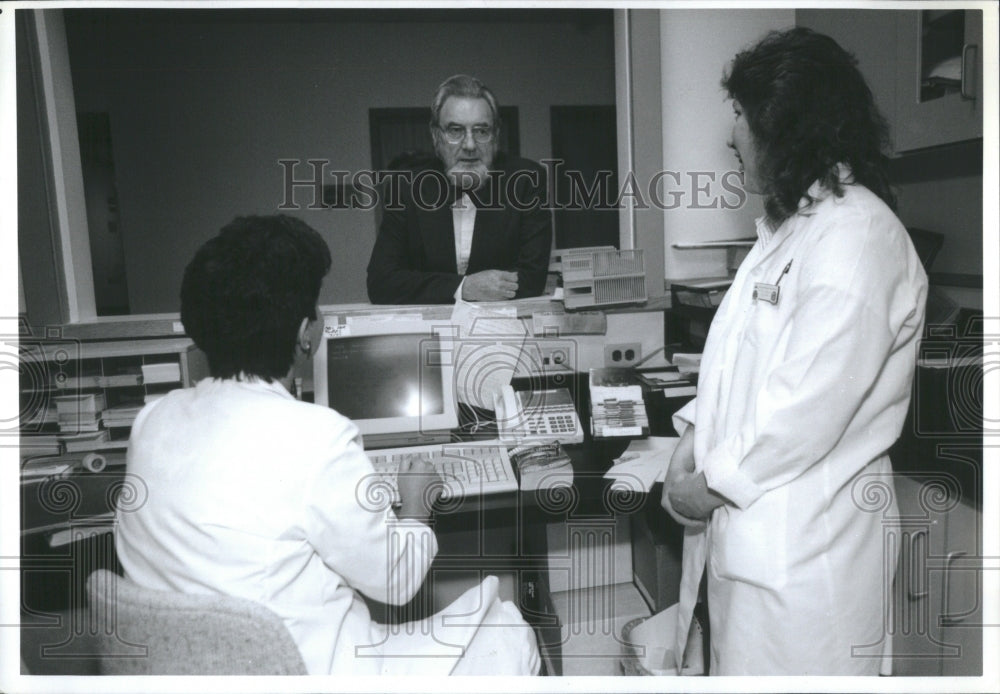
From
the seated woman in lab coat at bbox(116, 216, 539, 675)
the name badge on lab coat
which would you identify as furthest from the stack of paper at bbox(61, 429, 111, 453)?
the name badge on lab coat

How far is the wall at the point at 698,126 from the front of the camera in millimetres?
1776

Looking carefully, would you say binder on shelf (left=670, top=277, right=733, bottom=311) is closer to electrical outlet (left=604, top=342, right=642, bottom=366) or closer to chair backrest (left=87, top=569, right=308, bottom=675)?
electrical outlet (left=604, top=342, right=642, bottom=366)

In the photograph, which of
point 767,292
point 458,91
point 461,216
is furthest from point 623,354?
point 458,91

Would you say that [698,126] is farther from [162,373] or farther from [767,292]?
[162,373]

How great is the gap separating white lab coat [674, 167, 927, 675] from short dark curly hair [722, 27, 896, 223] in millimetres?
39

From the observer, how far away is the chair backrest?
86 cm

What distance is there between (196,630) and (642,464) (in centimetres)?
106

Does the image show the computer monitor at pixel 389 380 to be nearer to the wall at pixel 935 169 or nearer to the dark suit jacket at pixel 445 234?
the dark suit jacket at pixel 445 234

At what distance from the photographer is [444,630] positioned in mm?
1266

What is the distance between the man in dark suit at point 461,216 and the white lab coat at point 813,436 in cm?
64

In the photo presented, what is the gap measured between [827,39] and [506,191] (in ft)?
2.63

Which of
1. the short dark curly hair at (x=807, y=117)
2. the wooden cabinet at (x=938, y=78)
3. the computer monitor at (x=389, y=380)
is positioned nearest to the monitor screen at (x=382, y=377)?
the computer monitor at (x=389, y=380)

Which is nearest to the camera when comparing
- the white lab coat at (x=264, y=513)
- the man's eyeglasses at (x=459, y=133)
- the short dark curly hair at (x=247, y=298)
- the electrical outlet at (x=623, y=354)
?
the white lab coat at (x=264, y=513)

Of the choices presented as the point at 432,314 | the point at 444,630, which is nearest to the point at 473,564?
the point at 444,630
